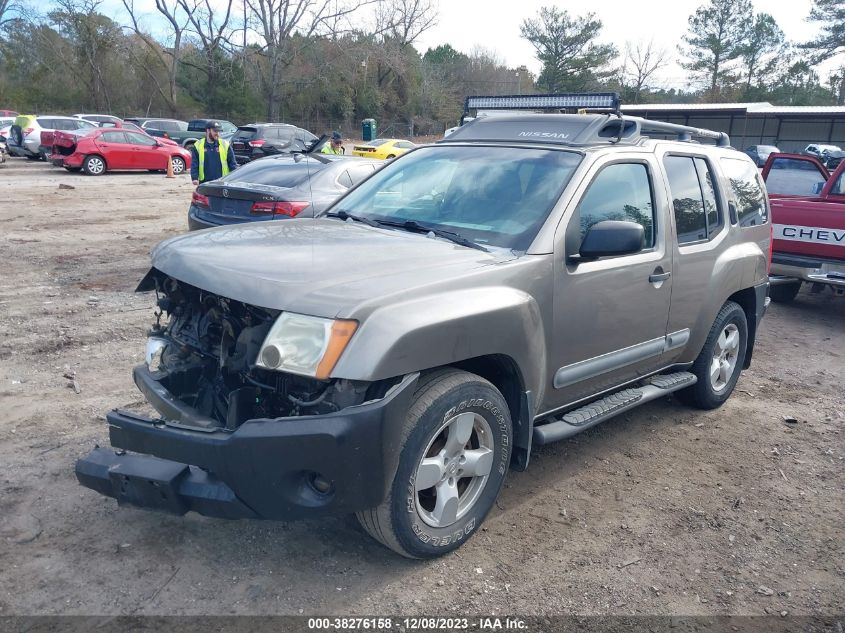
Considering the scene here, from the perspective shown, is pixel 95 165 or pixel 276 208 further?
pixel 95 165

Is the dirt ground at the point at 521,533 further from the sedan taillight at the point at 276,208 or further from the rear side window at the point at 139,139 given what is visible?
the rear side window at the point at 139,139

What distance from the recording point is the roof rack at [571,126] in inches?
175

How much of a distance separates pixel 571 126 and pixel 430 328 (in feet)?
6.84

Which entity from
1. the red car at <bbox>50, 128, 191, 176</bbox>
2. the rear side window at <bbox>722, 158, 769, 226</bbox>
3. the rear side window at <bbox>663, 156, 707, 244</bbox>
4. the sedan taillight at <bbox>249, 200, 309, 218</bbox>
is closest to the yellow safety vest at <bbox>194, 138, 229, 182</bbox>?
the sedan taillight at <bbox>249, 200, 309, 218</bbox>

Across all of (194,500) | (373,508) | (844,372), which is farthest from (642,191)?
(844,372)

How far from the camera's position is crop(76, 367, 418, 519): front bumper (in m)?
2.82

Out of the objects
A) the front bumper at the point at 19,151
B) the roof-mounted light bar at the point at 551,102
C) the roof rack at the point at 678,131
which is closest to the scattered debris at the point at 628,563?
the roof rack at the point at 678,131

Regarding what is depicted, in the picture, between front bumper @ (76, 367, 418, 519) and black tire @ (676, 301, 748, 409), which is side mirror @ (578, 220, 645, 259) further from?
black tire @ (676, 301, 748, 409)

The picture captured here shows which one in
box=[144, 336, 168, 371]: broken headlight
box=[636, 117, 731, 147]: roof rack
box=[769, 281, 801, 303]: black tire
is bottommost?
box=[769, 281, 801, 303]: black tire

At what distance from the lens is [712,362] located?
5371 mm

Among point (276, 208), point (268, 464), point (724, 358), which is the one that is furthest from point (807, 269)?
point (268, 464)

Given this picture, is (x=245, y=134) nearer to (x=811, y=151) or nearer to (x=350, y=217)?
(x=811, y=151)

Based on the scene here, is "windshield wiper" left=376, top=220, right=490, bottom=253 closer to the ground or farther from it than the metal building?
closer to the ground

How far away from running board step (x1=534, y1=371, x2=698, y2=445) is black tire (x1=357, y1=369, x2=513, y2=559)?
1.23 ft
